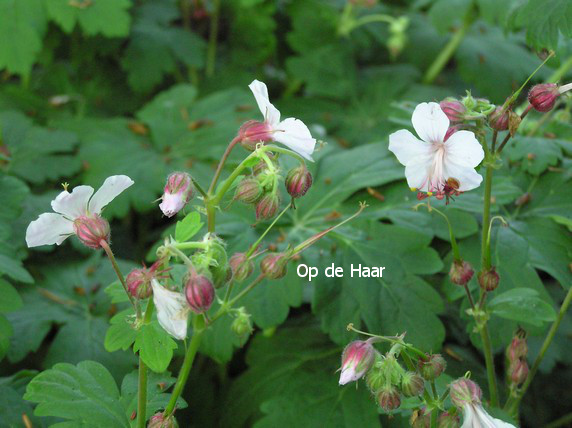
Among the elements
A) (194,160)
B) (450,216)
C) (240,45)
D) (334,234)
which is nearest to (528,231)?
(450,216)

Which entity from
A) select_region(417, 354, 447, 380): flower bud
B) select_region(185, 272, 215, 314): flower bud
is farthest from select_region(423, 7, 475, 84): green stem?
select_region(185, 272, 215, 314): flower bud

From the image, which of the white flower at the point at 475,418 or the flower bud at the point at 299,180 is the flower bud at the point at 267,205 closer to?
the flower bud at the point at 299,180

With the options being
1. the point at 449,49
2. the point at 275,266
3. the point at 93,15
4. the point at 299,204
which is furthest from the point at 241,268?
the point at 449,49

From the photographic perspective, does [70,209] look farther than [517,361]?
No

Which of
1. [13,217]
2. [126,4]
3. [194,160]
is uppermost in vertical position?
[126,4]

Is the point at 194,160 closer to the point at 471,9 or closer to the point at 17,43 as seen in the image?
the point at 17,43

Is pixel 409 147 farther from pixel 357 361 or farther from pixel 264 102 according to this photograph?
pixel 357 361

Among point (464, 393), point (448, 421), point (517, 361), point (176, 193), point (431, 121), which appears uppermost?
point (431, 121)
